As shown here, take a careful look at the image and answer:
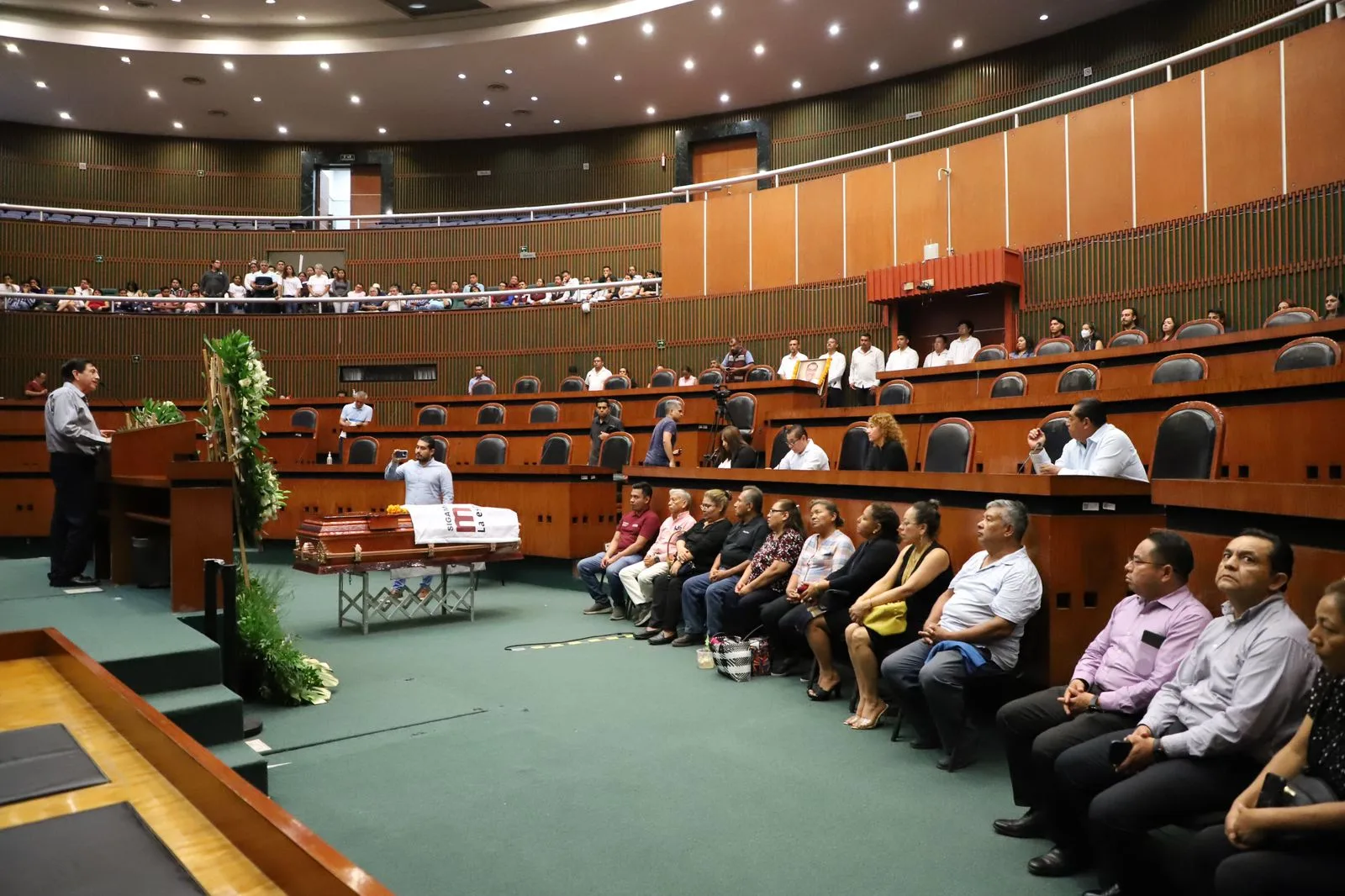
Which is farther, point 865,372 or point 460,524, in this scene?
point 865,372

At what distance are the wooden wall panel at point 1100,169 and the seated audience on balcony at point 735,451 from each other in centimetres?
537

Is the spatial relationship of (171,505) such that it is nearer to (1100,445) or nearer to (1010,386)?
(1100,445)

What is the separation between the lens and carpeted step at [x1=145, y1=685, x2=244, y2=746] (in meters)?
3.27

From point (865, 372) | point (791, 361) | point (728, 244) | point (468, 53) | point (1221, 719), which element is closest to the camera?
point (1221, 719)

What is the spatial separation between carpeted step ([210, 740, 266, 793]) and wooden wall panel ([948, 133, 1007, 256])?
1010 centimetres

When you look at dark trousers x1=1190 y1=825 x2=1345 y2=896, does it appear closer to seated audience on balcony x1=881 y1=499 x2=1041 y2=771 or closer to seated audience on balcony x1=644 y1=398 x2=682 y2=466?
seated audience on balcony x1=881 y1=499 x2=1041 y2=771

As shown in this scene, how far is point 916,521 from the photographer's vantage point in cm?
423

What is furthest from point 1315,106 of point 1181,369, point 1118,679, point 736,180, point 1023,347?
point 1118,679

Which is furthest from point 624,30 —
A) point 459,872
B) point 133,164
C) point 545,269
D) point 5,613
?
point 459,872

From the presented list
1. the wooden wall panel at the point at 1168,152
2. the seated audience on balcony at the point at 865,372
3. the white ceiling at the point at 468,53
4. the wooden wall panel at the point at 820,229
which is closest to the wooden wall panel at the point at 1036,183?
the wooden wall panel at the point at 1168,152

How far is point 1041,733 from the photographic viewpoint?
2961mm

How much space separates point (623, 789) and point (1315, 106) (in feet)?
28.9

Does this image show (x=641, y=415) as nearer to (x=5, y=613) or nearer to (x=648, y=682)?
(x=648, y=682)

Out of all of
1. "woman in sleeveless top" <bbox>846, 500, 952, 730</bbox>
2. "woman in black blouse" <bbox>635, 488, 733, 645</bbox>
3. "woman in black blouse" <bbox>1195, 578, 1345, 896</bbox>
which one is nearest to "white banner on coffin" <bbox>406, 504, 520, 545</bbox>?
"woman in black blouse" <bbox>635, 488, 733, 645</bbox>
